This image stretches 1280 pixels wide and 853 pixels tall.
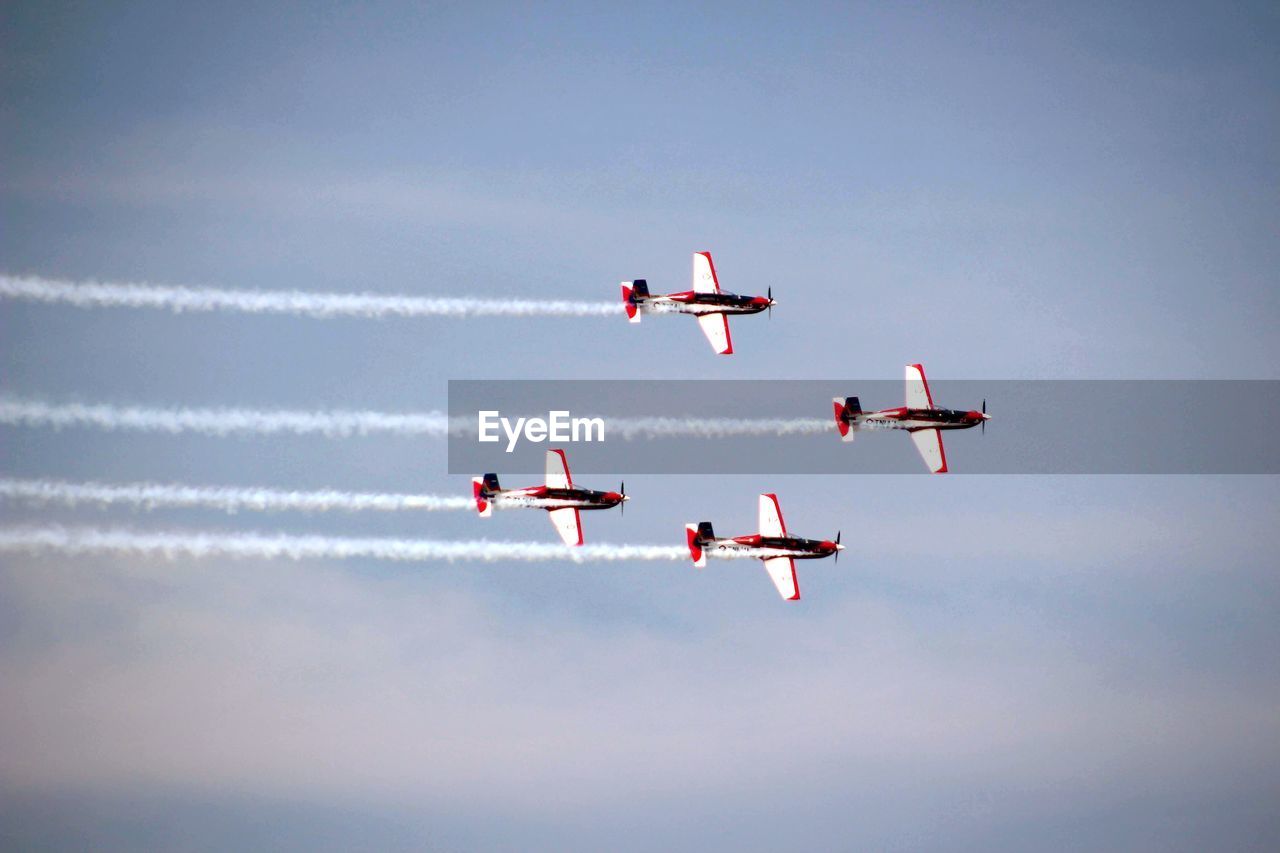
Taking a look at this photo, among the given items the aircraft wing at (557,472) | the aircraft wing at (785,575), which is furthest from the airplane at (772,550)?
the aircraft wing at (557,472)

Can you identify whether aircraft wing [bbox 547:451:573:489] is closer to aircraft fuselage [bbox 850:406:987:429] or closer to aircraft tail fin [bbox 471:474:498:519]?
aircraft tail fin [bbox 471:474:498:519]

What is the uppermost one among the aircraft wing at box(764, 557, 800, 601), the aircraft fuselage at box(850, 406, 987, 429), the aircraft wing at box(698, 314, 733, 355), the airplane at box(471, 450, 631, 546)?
the aircraft wing at box(698, 314, 733, 355)

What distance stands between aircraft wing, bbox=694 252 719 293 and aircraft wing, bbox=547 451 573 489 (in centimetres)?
1235

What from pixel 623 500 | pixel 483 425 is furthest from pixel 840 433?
pixel 483 425

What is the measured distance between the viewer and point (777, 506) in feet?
355

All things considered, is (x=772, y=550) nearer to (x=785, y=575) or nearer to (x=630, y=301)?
(x=785, y=575)

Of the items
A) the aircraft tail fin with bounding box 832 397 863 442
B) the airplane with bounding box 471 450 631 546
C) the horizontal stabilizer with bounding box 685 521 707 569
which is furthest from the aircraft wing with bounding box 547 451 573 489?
the aircraft tail fin with bounding box 832 397 863 442

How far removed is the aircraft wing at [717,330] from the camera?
107 meters

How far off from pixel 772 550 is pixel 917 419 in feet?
37.6

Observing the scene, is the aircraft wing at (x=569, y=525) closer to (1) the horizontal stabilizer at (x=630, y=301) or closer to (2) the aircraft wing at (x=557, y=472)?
(2) the aircraft wing at (x=557, y=472)

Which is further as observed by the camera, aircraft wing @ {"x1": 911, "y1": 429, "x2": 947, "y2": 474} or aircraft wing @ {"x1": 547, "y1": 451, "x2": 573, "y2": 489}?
aircraft wing @ {"x1": 911, "y1": 429, "x2": 947, "y2": 474}

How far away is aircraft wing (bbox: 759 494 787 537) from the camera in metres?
107

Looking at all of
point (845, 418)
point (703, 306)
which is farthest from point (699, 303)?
point (845, 418)

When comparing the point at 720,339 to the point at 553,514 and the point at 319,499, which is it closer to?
the point at 553,514
